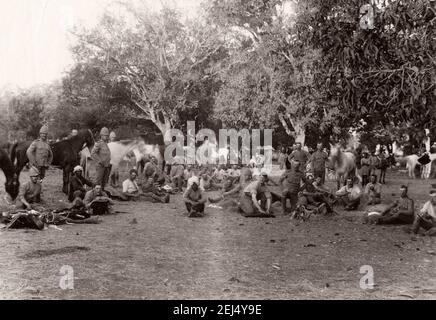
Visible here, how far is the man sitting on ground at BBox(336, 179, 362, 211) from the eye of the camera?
15312 mm

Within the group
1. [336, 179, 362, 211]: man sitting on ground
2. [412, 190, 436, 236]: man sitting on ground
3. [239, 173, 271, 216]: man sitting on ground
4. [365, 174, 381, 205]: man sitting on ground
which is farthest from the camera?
[365, 174, 381, 205]: man sitting on ground

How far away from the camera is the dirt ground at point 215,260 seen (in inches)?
263

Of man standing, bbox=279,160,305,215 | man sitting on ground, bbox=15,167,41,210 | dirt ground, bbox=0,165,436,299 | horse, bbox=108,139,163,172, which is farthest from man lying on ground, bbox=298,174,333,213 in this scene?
horse, bbox=108,139,163,172

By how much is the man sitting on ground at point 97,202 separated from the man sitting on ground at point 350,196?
22.2 ft

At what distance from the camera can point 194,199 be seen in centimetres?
1391

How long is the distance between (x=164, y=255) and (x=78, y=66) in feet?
84.4

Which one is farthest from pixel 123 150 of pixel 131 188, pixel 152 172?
pixel 131 188

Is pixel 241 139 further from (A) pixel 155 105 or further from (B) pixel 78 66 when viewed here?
(B) pixel 78 66

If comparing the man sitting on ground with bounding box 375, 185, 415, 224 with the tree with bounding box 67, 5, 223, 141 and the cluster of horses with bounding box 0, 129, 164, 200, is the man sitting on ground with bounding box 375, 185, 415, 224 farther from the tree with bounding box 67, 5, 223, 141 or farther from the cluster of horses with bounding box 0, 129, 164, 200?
the tree with bounding box 67, 5, 223, 141

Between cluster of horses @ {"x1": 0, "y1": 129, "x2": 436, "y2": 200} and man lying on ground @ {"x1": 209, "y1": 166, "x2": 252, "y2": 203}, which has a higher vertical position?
cluster of horses @ {"x1": 0, "y1": 129, "x2": 436, "y2": 200}

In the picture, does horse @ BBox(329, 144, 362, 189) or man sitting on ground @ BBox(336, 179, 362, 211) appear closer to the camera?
man sitting on ground @ BBox(336, 179, 362, 211)

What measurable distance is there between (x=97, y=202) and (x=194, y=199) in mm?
2461

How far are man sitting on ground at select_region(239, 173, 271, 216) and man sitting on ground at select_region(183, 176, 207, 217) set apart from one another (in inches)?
43.3

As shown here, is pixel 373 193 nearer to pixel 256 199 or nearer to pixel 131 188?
pixel 256 199
